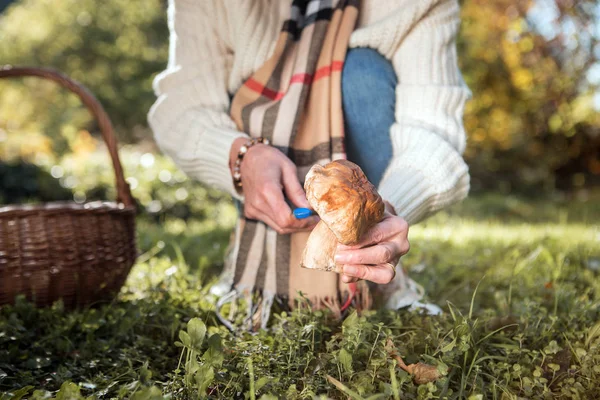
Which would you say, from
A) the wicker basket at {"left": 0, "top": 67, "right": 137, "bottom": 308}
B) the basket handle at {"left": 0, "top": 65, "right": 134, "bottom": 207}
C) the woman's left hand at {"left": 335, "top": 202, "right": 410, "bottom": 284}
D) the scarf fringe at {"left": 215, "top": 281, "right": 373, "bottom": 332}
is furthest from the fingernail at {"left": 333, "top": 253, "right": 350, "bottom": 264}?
the basket handle at {"left": 0, "top": 65, "right": 134, "bottom": 207}

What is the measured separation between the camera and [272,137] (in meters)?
1.63

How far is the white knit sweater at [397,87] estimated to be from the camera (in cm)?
147

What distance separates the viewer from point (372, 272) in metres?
1.10

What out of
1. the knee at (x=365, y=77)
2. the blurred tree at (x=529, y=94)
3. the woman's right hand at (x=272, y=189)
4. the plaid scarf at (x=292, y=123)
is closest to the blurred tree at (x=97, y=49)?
the blurred tree at (x=529, y=94)

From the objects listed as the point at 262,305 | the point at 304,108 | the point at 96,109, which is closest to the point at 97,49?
the point at 96,109

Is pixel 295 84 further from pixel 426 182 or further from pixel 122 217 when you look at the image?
pixel 122 217

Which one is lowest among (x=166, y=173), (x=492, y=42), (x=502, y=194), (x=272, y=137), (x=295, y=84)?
(x=502, y=194)

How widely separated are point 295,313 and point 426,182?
Result: 50 centimetres

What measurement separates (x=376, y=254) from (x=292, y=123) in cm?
64

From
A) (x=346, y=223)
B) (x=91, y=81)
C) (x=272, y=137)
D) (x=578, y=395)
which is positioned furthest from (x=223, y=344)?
(x=91, y=81)

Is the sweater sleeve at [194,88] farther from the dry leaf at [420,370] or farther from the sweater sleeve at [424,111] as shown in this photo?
the dry leaf at [420,370]

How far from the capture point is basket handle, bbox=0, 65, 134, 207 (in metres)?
2.00

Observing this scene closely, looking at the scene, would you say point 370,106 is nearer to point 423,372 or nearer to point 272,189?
point 272,189

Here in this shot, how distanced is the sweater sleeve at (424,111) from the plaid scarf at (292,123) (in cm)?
12
